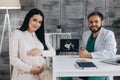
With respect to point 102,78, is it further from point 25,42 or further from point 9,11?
point 9,11

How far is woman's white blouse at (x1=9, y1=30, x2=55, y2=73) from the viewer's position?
2.53 meters

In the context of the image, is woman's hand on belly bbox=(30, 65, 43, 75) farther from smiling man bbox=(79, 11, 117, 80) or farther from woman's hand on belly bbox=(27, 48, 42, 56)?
smiling man bbox=(79, 11, 117, 80)

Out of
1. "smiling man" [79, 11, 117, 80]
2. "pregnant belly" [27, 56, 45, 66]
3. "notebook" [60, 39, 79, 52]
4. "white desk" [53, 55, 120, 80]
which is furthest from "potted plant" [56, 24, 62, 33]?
Answer: "white desk" [53, 55, 120, 80]

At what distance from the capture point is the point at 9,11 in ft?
14.4

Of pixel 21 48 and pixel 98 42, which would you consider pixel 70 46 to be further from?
pixel 21 48

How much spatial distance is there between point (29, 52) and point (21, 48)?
82mm

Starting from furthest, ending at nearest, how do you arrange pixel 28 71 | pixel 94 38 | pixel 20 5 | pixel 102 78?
pixel 20 5 < pixel 94 38 < pixel 102 78 < pixel 28 71

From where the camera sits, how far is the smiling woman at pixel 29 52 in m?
2.54

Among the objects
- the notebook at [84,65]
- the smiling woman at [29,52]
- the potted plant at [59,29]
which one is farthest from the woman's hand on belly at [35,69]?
the potted plant at [59,29]

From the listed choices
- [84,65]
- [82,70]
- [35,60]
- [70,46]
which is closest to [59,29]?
[70,46]

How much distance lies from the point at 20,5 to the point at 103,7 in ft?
4.20

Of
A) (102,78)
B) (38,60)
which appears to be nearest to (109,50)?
(102,78)

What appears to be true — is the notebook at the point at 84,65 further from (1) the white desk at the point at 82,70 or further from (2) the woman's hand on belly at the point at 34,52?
(2) the woman's hand on belly at the point at 34,52

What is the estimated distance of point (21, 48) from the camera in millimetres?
2604
